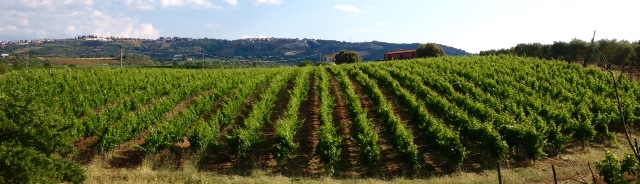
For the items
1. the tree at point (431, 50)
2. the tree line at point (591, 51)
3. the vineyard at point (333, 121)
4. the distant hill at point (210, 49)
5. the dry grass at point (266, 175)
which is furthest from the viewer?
the distant hill at point (210, 49)

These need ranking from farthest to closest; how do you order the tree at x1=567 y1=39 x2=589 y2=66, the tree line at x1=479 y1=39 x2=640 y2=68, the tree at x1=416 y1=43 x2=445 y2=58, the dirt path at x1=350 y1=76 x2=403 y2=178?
the tree at x1=416 y1=43 x2=445 y2=58 < the tree at x1=567 y1=39 x2=589 y2=66 < the tree line at x1=479 y1=39 x2=640 y2=68 < the dirt path at x1=350 y1=76 x2=403 y2=178

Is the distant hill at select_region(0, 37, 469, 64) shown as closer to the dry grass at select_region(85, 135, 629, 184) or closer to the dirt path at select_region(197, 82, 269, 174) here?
the dirt path at select_region(197, 82, 269, 174)

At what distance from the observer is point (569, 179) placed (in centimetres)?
1246

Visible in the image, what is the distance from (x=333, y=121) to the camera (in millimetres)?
21812

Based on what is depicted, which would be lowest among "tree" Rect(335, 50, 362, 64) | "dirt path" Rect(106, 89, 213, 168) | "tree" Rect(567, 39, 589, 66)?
"dirt path" Rect(106, 89, 213, 168)

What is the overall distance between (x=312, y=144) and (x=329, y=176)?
12.3 feet

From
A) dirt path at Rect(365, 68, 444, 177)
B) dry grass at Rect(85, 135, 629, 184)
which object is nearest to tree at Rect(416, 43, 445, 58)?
dirt path at Rect(365, 68, 444, 177)

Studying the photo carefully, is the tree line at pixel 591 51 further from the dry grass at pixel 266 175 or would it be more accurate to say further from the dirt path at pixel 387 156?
the dry grass at pixel 266 175

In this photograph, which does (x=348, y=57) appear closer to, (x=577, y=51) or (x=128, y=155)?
(x=577, y=51)

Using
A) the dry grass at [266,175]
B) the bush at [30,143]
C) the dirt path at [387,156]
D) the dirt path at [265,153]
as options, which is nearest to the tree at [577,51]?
the dirt path at [387,156]

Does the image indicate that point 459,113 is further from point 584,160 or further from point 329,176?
point 329,176

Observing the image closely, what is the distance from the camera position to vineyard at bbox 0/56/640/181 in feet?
49.3

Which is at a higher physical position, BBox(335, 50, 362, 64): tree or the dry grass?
BBox(335, 50, 362, 64): tree

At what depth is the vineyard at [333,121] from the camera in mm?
15039
